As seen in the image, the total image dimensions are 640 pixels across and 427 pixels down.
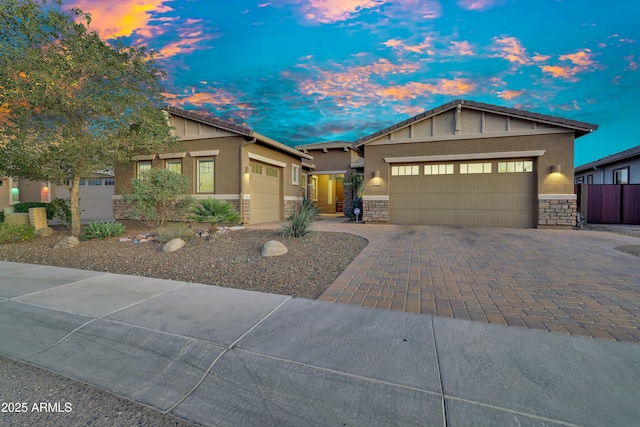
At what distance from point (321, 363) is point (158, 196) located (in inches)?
323

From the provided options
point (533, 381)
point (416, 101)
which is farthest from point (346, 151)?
point (533, 381)

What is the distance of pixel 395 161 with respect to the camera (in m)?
12.2

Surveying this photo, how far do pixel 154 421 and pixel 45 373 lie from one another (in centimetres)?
129

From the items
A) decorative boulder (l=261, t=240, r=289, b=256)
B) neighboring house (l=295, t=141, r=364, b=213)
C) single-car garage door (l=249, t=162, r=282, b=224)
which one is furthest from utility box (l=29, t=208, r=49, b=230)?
neighboring house (l=295, t=141, r=364, b=213)

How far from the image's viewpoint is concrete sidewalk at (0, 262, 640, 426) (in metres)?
1.71

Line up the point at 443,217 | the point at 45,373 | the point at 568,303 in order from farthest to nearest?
1. the point at 443,217
2. the point at 568,303
3. the point at 45,373

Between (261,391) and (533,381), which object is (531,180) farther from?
(261,391)

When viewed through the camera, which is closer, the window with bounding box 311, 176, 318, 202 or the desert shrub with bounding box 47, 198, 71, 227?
the desert shrub with bounding box 47, 198, 71, 227

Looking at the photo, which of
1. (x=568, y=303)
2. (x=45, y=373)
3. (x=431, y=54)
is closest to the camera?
(x=45, y=373)

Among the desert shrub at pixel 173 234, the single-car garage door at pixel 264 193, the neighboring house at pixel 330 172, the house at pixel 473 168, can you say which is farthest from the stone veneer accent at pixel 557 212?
the desert shrub at pixel 173 234

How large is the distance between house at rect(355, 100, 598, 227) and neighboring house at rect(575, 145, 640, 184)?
7.00 meters

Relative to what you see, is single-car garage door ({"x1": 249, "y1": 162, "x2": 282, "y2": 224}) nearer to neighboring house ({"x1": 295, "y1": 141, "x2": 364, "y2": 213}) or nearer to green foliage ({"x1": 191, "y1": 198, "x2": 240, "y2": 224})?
green foliage ({"x1": 191, "y1": 198, "x2": 240, "y2": 224})

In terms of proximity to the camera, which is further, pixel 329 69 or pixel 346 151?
pixel 346 151

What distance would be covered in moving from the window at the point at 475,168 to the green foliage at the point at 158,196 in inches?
413
